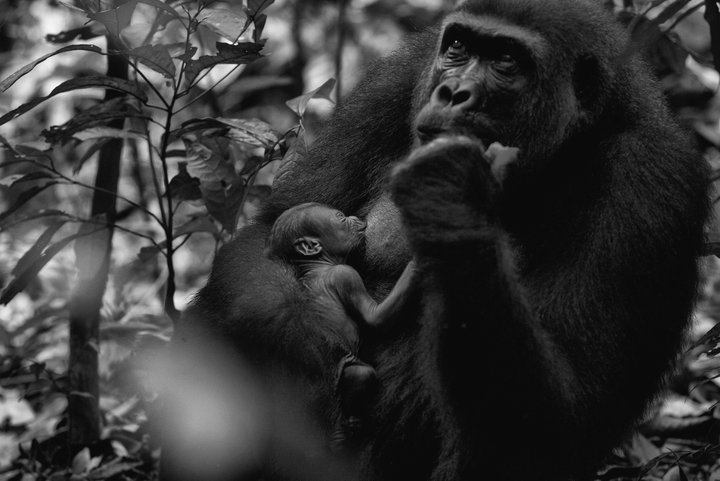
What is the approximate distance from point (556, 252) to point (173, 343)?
1.67 meters

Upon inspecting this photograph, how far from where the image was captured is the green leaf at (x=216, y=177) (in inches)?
150

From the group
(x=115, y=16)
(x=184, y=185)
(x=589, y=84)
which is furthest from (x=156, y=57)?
(x=589, y=84)

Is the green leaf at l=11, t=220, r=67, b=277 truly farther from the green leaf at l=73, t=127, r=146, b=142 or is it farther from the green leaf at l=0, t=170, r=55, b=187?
the green leaf at l=73, t=127, r=146, b=142

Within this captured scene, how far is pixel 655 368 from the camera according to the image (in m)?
3.25

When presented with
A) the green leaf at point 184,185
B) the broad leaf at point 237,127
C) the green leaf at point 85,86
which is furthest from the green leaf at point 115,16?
the green leaf at point 184,185

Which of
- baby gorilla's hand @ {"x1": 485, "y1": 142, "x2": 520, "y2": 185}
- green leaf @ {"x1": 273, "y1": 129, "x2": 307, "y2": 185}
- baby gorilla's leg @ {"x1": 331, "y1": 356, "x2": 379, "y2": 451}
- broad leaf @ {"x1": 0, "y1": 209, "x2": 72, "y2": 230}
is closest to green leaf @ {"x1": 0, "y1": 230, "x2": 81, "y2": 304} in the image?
broad leaf @ {"x1": 0, "y1": 209, "x2": 72, "y2": 230}

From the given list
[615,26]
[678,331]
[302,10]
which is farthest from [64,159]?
Result: [678,331]

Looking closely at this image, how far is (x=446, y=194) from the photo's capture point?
277cm

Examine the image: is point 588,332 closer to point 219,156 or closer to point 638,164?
point 638,164

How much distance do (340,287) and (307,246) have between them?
0.27 metres

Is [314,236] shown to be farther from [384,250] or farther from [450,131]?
[450,131]

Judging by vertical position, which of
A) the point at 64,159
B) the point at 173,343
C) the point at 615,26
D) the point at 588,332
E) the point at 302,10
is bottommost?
the point at 588,332

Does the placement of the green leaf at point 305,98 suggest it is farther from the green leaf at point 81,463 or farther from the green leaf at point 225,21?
the green leaf at point 81,463

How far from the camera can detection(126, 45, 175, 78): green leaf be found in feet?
11.0
